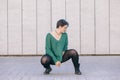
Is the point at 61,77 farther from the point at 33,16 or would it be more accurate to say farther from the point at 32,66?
the point at 33,16

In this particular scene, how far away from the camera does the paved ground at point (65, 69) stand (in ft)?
38.4

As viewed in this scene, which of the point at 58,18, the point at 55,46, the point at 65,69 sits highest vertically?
the point at 58,18

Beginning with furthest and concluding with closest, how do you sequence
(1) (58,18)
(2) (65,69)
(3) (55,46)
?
(1) (58,18)
(2) (65,69)
(3) (55,46)

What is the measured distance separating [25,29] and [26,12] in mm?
625

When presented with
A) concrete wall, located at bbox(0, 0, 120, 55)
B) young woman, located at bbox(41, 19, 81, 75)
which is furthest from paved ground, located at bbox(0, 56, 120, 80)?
concrete wall, located at bbox(0, 0, 120, 55)

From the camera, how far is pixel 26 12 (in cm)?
1861

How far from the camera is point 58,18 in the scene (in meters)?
18.6

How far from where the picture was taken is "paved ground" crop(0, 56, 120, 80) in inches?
461

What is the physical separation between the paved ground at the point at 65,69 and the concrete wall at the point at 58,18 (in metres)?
0.83

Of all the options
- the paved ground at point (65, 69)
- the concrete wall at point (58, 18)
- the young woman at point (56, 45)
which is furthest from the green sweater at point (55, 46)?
the concrete wall at point (58, 18)

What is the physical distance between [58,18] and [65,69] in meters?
5.01

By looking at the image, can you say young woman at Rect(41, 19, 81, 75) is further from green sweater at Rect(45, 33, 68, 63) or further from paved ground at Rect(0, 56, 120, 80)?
paved ground at Rect(0, 56, 120, 80)

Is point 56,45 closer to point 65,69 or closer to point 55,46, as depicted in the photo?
point 55,46

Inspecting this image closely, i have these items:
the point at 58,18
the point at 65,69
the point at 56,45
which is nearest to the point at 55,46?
the point at 56,45
